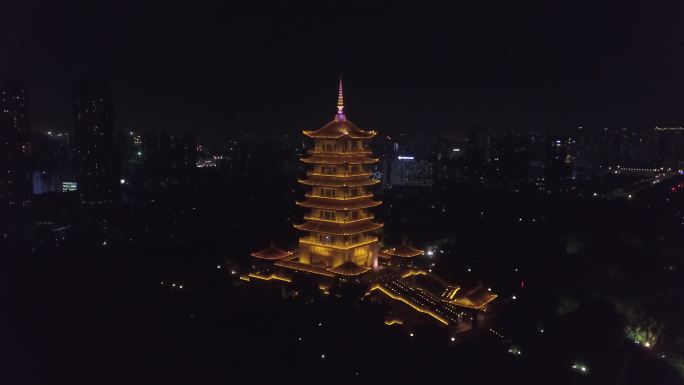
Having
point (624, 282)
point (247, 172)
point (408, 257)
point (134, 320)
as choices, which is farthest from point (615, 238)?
point (247, 172)

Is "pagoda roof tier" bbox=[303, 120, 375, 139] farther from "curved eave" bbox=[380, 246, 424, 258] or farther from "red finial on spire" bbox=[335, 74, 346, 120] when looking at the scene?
"curved eave" bbox=[380, 246, 424, 258]

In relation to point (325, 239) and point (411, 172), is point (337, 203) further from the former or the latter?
point (411, 172)

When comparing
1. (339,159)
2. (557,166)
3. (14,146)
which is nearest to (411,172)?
(557,166)

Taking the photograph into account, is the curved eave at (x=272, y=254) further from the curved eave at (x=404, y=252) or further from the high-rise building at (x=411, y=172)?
the high-rise building at (x=411, y=172)

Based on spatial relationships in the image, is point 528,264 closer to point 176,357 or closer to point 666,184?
point 176,357

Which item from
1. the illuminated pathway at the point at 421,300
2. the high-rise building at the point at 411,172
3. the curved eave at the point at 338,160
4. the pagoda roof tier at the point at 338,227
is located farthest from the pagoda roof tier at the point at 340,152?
the high-rise building at the point at 411,172

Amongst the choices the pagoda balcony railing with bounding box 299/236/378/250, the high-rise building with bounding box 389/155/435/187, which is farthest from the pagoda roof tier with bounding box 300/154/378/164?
the high-rise building with bounding box 389/155/435/187
